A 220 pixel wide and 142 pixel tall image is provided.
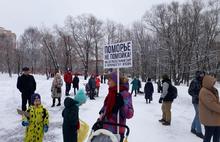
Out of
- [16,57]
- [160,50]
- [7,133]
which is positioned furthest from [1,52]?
[7,133]

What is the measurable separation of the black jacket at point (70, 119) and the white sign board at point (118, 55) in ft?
4.47

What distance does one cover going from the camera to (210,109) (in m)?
7.18

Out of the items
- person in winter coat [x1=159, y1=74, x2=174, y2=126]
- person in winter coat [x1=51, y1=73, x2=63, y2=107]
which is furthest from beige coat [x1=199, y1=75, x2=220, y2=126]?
person in winter coat [x1=51, y1=73, x2=63, y2=107]

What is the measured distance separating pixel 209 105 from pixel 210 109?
0.11 meters

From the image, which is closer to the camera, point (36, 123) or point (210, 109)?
point (36, 123)

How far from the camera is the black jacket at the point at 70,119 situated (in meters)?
6.70

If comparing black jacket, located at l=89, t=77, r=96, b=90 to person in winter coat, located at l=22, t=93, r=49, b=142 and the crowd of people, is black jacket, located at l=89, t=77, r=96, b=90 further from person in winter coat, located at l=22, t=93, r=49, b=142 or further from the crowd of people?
person in winter coat, located at l=22, t=93, r=49, b=142

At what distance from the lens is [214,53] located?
56.0 metres

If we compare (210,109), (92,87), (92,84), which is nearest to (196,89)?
(210,109)

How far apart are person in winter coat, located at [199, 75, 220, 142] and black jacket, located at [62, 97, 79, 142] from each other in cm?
283

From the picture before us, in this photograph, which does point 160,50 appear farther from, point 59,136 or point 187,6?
point 59,136

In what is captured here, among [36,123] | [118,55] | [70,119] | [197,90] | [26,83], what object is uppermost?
[118,55]

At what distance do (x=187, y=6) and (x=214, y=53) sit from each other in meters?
9.28

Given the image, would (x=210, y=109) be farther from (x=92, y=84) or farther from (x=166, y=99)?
(x=92, y=84)
